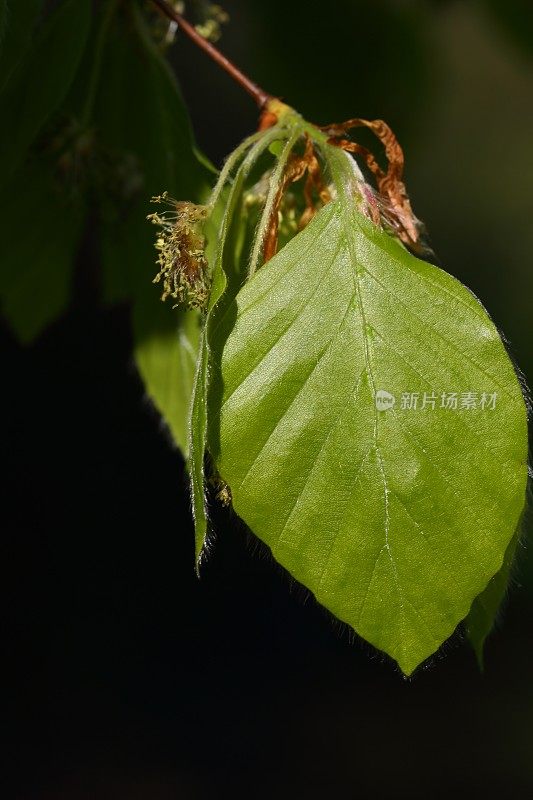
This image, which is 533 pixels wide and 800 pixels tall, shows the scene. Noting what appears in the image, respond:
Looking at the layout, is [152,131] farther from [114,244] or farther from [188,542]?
[188,542]

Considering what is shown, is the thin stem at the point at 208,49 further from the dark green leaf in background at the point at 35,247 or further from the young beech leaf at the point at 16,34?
the dark green leaf in background at the point at 35,247

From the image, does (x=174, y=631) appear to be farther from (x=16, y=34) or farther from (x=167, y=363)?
(x=16, y=34)

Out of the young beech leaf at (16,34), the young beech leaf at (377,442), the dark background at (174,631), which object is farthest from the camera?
the dark background at (174,631)

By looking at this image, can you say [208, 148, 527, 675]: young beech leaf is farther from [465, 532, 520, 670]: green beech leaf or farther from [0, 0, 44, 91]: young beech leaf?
[0, 0, 44, 91]: young beech leaf

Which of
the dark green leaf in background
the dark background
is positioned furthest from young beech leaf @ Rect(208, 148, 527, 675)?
the dark background

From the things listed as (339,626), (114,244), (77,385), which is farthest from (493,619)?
(77,385)

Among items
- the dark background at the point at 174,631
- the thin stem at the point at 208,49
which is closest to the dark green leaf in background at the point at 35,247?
the thin stem at the point at 208,49
